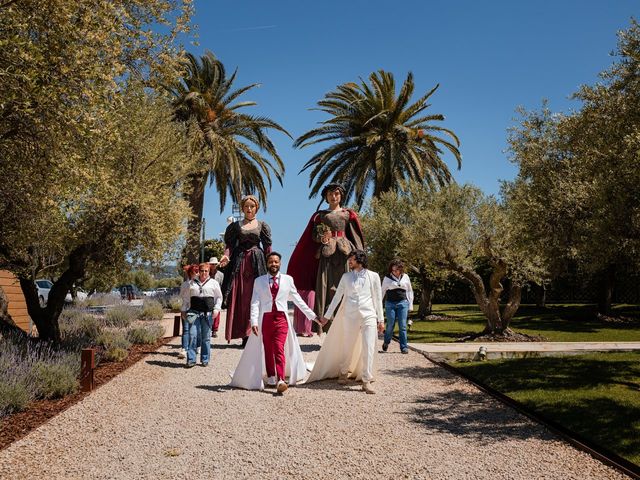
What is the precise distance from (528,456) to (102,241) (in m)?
8.94

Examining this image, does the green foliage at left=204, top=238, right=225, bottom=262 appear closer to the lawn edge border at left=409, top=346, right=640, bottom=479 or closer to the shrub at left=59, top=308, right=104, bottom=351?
the shrub at left=59, top=308, right=104, bottom=351

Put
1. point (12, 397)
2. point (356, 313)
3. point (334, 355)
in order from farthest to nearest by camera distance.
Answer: point (334, 355), point (356, 313), point (12, 397)

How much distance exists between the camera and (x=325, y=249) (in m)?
10.6

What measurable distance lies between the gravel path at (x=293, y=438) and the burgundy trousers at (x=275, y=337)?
0.46m

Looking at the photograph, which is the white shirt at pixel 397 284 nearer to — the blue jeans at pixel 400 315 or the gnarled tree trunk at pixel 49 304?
the blue jeans at pixel 400 315

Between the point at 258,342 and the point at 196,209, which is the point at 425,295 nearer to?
the point at 196,209

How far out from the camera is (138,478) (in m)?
4.52

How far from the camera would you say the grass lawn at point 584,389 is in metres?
5.82

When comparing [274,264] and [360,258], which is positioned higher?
[360,258]

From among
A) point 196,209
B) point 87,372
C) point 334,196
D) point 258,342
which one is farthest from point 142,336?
point 196,209

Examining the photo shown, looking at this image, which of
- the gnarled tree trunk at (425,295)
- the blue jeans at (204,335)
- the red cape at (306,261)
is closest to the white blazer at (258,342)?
the blue jeans at (204,335)

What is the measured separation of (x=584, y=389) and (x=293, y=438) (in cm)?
458

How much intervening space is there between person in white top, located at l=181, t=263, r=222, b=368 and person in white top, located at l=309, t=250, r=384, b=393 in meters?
2.45

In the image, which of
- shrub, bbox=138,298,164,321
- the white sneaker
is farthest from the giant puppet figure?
shrub, bbox=138,298,164,321
